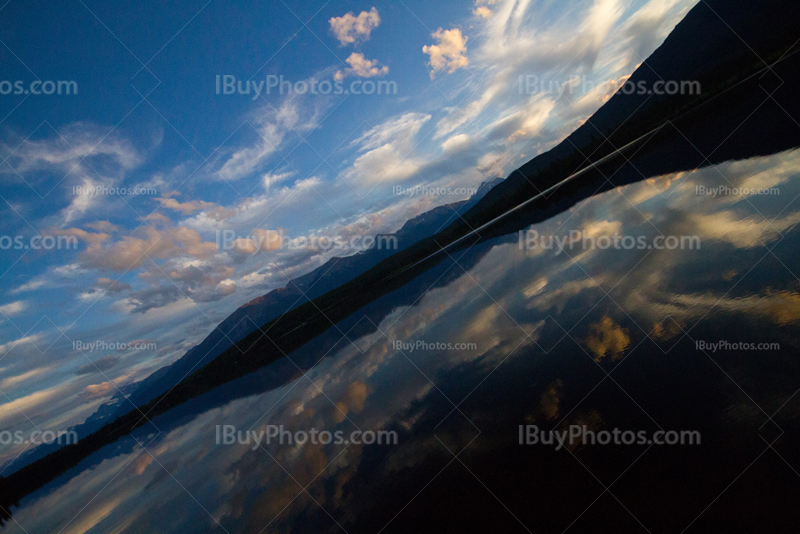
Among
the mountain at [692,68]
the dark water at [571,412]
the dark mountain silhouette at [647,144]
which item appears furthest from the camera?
the mountain at [692,68]

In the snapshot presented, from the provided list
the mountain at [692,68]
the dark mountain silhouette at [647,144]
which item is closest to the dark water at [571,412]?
the dark mountain silhouette at [647,144]

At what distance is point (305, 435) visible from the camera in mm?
10781

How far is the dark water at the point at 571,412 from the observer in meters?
3.95

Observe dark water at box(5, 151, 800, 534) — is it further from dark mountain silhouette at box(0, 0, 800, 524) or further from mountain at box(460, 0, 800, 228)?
mountain at box(460, 0, 800, 228)

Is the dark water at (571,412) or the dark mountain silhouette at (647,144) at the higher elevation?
the dark mountain silhouette at (647,144)

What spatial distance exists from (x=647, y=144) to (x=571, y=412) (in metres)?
62.6

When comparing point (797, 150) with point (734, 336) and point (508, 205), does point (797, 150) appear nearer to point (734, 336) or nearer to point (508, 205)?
point (734, 336)

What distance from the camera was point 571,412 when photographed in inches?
233

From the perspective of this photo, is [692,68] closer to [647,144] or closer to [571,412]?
[647,144]

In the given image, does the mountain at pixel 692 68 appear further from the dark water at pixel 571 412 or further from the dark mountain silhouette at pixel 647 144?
the dark water at pixel 571 412

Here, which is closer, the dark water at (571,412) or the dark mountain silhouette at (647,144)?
the dark water at (571,412)

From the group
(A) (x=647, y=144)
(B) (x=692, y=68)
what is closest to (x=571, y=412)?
(A) (x=647, y=144)

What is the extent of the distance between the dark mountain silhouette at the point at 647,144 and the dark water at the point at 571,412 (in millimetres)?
14970

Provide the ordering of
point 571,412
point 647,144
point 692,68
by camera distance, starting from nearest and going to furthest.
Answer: point 571,412
point 647,144
point 692,68
